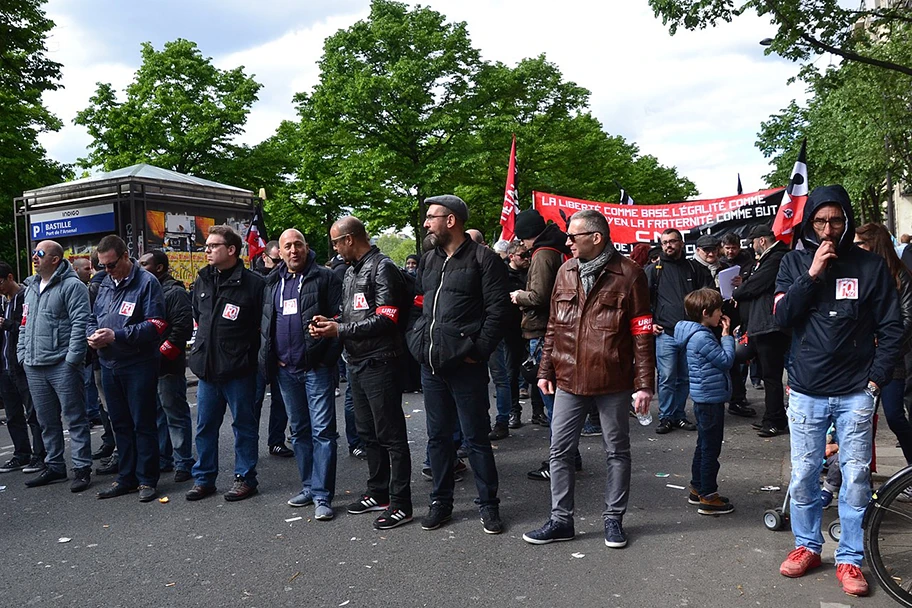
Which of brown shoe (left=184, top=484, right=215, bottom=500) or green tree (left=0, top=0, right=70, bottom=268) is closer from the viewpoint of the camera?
brown shoe (left=184, top=484, right=215, bottom=500)

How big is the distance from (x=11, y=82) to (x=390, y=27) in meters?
17.3

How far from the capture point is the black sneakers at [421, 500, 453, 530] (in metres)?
5.15

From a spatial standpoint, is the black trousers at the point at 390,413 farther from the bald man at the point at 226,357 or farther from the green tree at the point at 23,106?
the green tree at the point at 23,106

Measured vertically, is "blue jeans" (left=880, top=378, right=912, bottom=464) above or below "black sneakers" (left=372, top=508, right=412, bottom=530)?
above

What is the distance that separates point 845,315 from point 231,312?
4.16 m

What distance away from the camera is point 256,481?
20.3 feet

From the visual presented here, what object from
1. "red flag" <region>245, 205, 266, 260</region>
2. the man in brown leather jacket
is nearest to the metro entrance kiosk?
"red flag" <region>245, 205, 266, 260</region>

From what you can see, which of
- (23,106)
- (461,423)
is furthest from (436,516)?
(23,106)

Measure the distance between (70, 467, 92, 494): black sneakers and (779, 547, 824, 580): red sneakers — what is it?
5253 millimetres

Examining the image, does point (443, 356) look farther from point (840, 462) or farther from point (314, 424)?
point (840, 462)

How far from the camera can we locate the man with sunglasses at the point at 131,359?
6180 millimetres

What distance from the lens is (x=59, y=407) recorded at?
22.2ft

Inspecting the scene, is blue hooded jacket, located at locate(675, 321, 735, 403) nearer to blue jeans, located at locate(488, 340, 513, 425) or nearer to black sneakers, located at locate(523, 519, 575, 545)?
black sneakers, located at locate(523, 519, 575, 545)

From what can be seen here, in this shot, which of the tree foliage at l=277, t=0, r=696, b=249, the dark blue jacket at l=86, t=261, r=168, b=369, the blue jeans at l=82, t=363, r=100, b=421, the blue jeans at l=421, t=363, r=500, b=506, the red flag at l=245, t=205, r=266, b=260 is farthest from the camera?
the tree foliage at l=277, t=0, r=696, b=249
